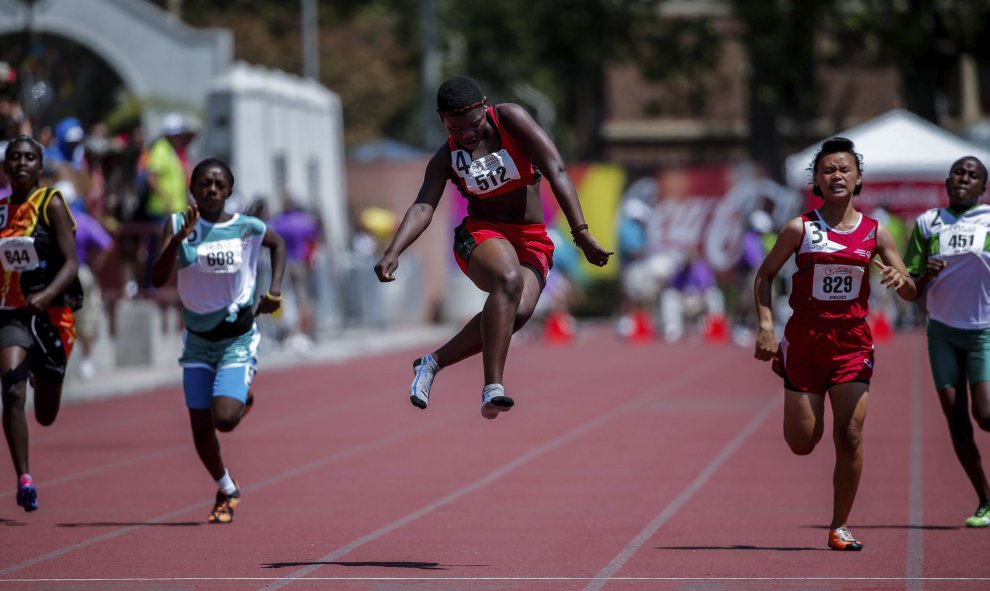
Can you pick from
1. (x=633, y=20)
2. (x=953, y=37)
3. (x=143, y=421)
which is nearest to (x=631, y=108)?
(x=633, y=20)

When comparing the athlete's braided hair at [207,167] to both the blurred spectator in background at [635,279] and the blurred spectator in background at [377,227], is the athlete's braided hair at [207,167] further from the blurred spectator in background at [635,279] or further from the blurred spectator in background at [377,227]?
the blurred spectator in background at [377,227]

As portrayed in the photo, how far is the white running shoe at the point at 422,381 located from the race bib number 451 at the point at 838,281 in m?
2.01

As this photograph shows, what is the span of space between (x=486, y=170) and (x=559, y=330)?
2173 cm

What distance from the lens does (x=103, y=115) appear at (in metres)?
31.7

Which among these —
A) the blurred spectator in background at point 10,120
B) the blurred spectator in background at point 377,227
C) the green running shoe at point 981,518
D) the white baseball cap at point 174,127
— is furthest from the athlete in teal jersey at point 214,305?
the blurred spectator in background at point 377,227

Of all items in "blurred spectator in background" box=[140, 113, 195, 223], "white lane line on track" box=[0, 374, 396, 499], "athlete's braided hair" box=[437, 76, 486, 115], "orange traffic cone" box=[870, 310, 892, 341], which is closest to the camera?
"athlete's braided hair" box=[437, 76, 486, 115]

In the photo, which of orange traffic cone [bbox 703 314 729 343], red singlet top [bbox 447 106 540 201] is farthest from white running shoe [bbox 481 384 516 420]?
orange traffic cone [bbox 703 314 729 343]

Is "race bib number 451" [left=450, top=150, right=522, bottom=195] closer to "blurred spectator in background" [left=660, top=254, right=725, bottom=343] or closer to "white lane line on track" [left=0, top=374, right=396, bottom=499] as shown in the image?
"white lane line on track" [left=0, top=374, right=396, bottom=499]

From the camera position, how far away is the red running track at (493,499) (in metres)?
8.65

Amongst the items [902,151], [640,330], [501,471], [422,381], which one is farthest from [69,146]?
[902,151]

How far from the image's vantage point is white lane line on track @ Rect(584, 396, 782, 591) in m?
8.52

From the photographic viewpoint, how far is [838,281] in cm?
912

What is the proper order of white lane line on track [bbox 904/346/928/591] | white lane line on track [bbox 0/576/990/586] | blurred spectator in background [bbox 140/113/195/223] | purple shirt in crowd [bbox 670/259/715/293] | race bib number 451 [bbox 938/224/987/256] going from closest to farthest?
white lane line on track [bbox 0/576/990/586] → white lane line on track [bbox 904/346/928/591] → race bib number 451 [bbox 938/224/987/256] → blurred spectator in background [bbox 140/113/195/223] → purple shirt in crowd [bbox 670/259/715/293]

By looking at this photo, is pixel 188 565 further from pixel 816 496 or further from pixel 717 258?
pixel 717 258
